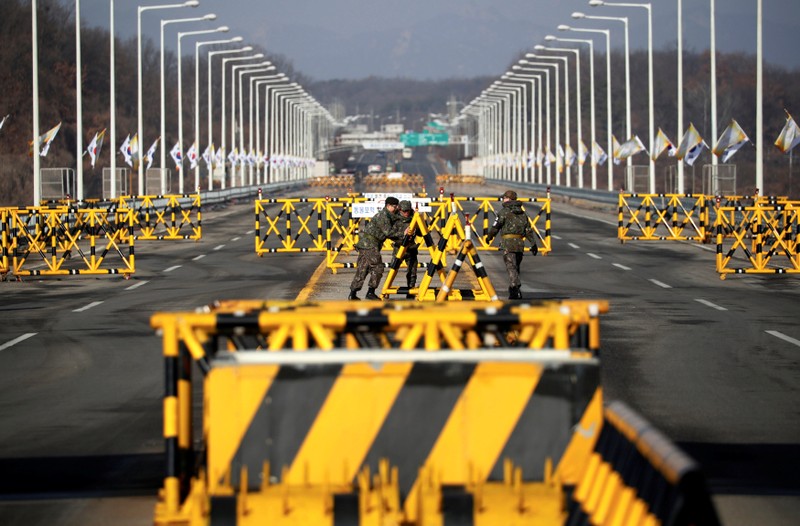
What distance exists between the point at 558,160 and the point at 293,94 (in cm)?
6034

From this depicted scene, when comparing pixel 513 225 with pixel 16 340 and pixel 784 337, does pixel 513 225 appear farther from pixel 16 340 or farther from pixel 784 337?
pixel 16 340

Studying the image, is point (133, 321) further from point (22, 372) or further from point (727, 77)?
point (727, 77)

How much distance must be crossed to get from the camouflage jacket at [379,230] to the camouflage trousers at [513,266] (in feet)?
5.87

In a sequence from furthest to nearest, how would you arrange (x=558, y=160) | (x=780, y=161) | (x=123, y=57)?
(x=123, y=57) < (x=780, y=161) < (x=558, y=160)

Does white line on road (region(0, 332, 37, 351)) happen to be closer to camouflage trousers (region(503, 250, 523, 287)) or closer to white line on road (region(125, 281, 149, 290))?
camouflage trousers (region(503, 250, 523, 287))

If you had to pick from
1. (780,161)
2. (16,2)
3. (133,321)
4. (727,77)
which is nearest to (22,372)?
(133,321)

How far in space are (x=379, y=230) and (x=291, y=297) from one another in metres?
2.63

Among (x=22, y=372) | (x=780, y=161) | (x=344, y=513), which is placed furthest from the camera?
(x=780, y=161)

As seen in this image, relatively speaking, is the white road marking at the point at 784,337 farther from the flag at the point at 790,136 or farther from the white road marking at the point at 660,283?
the flag at the point at 790,136

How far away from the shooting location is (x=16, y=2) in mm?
101688

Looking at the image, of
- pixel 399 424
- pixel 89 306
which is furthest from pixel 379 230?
pixel 399 424

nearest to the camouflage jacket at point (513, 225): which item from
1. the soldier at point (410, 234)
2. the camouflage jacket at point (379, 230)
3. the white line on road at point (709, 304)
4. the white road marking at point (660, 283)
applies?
the soldier at point (410, 234)

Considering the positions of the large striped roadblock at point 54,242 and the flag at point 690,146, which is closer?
the large striped roadblock at point 54,242

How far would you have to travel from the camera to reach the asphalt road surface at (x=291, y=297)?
949 centimetres
